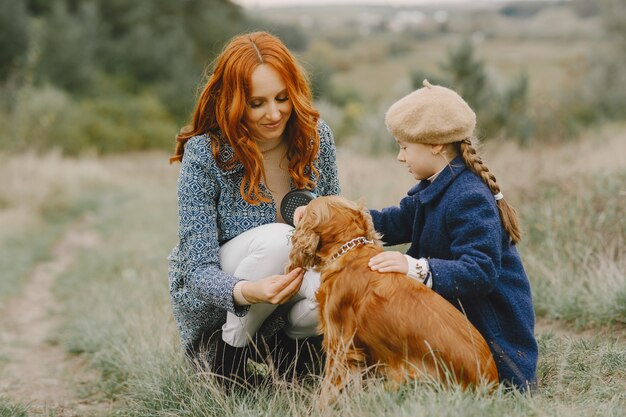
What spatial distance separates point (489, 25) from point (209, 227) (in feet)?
181

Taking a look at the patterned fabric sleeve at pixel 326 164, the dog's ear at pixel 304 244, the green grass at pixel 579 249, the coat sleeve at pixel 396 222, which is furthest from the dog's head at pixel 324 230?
the green grass at pixel 579 249

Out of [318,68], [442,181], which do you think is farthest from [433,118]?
[318,68]

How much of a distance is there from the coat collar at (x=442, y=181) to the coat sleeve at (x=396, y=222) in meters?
0.31

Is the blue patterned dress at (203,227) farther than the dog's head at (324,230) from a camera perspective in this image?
Yes

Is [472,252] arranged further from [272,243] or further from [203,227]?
[203,227]

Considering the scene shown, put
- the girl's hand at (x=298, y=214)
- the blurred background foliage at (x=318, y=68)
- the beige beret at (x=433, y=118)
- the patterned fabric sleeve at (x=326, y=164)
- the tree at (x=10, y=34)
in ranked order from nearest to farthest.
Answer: the beige beret at (x=433, y=118)
the girl's hand at (x=298, y=214)
the patterned fabric sleeve at (x=326, y=164)
the blurred background foliage at (x=318, y=68)
the tree at (x=10, y=34)

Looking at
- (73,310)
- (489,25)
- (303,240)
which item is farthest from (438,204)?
(489,25)

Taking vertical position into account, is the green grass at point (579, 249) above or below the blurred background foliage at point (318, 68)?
below

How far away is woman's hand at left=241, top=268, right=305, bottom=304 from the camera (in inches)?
122

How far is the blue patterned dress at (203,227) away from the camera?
11.3 feet

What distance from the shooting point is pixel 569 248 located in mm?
5316

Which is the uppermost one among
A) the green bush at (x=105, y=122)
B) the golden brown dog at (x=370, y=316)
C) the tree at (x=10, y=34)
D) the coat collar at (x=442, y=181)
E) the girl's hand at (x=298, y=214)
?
the tree at (x=10, y=34)

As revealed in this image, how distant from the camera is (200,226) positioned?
3488 mm

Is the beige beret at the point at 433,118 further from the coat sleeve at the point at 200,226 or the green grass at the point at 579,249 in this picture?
the green grass at the point at 579,249
